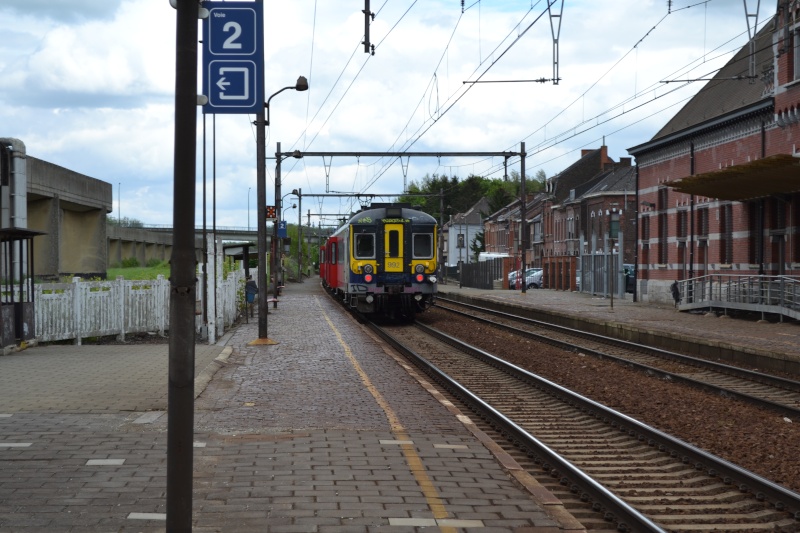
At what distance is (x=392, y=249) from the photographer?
28.8 m

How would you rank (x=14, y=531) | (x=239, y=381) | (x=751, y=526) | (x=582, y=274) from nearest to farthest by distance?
(x=14, y=531)
(x=751, y=526)
(x=239, y=381)
(x=582, y=274)

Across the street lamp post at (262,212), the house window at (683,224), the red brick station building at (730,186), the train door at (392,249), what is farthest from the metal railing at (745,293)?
the street lamp post at (262,212)

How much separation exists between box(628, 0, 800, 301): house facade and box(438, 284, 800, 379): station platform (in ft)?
7.90

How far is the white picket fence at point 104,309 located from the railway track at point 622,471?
8.55m

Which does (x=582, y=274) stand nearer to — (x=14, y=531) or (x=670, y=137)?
(x=670, y=137)

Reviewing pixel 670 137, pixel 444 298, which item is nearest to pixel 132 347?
pixel 670 137

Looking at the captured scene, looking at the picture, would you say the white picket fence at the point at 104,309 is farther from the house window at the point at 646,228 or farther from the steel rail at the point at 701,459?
the house window at the point at 646,228

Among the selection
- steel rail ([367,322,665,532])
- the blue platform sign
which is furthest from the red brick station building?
the blue platform sign

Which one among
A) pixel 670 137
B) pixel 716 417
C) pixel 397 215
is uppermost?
pixel 670 137

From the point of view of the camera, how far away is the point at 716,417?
1198cm

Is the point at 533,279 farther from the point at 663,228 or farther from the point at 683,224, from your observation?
the point at 683,224

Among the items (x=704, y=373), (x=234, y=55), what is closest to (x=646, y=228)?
(x=704, y=373)

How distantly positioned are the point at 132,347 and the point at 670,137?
25.2 metres

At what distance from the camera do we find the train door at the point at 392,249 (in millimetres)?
28750
